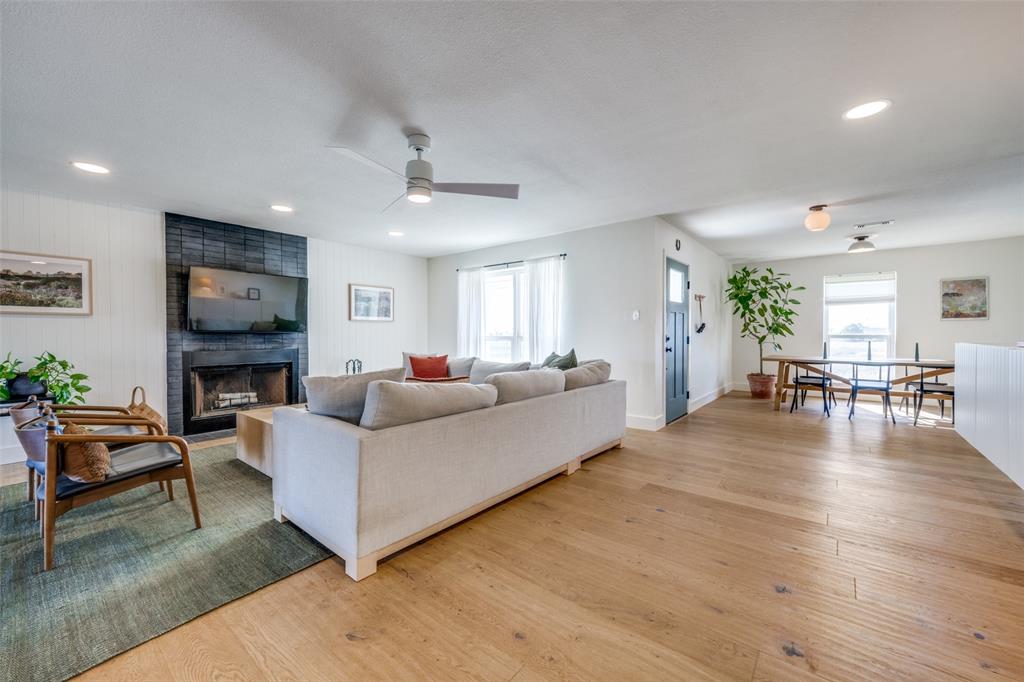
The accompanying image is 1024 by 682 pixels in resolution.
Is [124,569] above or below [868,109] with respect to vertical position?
below

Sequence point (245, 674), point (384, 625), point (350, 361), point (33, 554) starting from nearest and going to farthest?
point (245, 674) < point (384, 625) < point (33, 554) < point (350, 361)

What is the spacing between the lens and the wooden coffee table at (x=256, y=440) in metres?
3.09

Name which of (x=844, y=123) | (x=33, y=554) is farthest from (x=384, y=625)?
(x=844, y=123)

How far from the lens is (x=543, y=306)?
549 centimetres

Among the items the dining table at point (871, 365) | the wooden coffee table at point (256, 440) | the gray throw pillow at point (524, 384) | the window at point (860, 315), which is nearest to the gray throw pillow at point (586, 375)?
the gray throw pillow at point (524, 384)

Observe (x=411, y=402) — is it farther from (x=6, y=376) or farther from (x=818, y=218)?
(x=818, y=218)

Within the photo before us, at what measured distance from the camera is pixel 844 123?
2461mm

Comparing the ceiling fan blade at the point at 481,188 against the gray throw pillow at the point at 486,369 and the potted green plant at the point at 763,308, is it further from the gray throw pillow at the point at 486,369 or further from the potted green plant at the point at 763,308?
the potted green plant at the point at 763,308

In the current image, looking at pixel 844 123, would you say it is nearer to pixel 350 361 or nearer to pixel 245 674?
pixel 245 674

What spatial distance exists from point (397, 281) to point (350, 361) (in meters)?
1.50

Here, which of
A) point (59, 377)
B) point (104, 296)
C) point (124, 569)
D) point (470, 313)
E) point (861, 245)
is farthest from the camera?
point (470, 313)

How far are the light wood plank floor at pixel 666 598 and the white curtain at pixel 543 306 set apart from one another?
2.75 m

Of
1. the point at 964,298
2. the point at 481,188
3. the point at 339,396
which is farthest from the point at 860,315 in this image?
the point at 339,396

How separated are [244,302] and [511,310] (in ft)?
10.9
